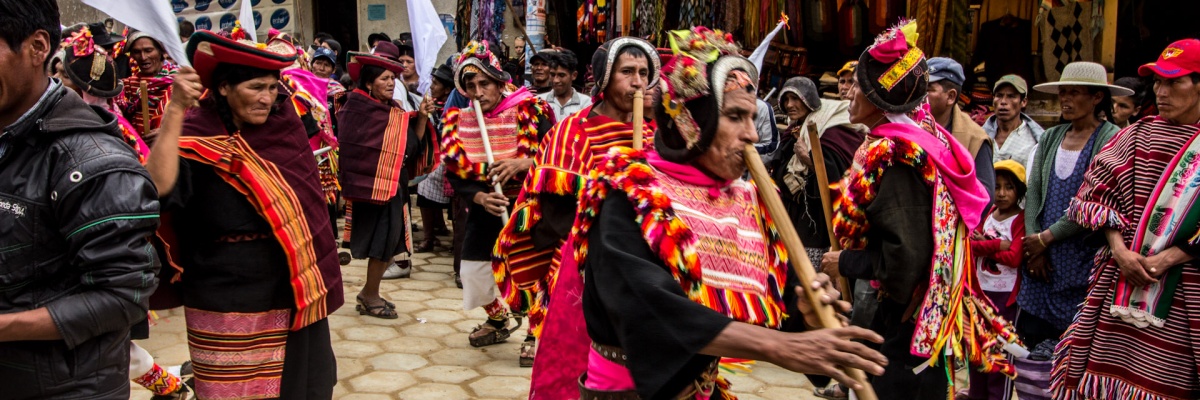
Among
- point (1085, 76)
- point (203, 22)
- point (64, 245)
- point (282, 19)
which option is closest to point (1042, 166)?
point (1085, 76)

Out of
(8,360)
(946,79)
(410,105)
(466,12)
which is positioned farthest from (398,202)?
(466,12)

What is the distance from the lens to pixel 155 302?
373 cm

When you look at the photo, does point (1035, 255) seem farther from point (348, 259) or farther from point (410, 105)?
point (410, 105)

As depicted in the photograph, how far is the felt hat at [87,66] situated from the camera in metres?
5.09

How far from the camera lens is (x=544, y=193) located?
420 centimetres

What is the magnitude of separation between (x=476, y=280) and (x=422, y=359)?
701 mm

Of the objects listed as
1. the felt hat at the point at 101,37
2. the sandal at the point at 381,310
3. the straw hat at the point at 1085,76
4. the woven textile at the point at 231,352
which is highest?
the felt hat at the point at 101,37

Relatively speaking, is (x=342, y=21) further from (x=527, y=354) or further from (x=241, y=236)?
(x=241, y=236)

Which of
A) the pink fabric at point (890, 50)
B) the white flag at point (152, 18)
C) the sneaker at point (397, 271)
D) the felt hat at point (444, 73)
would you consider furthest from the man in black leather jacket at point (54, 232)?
the felt hat at point (444, 73)

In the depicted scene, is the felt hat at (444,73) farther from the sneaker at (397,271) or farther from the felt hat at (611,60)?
the felt hat at (611,60)

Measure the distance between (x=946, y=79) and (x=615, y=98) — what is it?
1932mm

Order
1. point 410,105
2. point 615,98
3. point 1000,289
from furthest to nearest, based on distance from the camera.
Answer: point 410,105, point 1000,289, point 615,98

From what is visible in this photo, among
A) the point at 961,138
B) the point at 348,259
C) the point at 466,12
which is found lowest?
the point at 348,259

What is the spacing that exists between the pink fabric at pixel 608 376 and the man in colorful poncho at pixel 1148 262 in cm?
264
